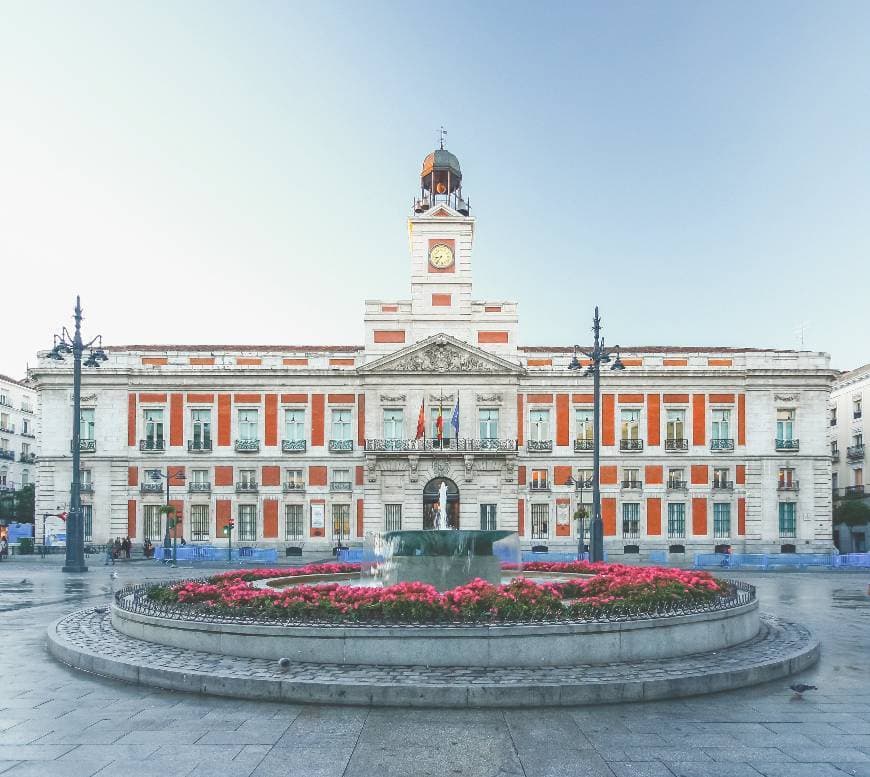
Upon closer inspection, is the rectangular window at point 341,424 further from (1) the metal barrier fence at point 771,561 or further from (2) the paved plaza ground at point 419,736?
(2) the paved plaza ground at point 419,736

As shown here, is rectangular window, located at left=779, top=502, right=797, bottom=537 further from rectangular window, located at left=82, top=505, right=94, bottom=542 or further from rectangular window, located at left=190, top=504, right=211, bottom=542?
rectangular window, located at left=82, top=505, right=94, bottom=542

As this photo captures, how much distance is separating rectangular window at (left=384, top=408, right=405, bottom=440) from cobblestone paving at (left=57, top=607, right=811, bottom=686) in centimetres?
3673

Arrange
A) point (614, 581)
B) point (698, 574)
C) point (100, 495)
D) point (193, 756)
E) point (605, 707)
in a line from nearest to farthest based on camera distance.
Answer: point (193, 756), point (605, 707), point (614, 581), point (698, 574), point (100, 495)

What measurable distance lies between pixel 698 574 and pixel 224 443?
38883 mm

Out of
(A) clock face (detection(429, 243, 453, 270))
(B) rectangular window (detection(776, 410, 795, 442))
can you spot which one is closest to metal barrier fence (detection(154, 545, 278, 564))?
(A) clock face (detection(429, 243, 453, 270))

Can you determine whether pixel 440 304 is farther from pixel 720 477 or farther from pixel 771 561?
pixel 771 561

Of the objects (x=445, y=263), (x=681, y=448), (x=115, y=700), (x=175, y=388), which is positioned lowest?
(x=115, y=700)

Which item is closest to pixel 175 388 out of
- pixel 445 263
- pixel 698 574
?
pixel 445 263

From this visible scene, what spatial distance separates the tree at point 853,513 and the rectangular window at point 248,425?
37.0m

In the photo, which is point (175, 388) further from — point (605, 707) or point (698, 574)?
point (605, 707)

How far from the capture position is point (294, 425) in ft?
167

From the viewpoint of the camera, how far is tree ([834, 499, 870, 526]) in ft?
178

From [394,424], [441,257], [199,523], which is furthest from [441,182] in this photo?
[199,523]

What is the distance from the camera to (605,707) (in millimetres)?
10008
